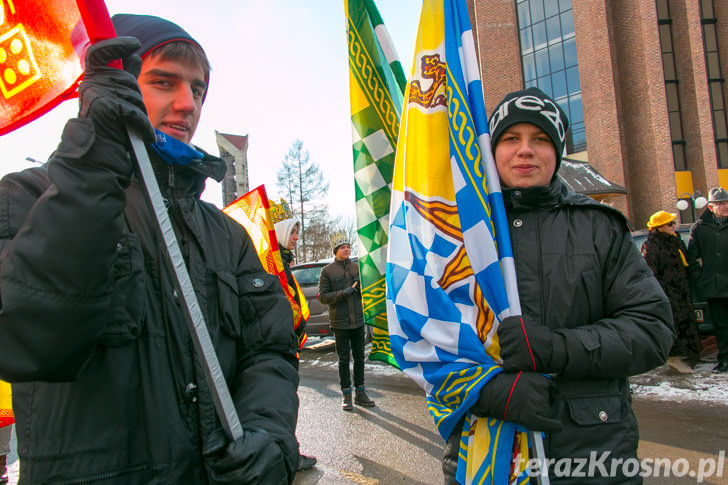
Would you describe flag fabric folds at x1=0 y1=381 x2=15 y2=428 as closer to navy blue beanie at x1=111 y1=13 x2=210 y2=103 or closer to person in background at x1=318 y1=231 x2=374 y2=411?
navy blue beanie at x1=111 y1=13 x2=210 y2=103

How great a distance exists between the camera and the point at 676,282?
6137mm

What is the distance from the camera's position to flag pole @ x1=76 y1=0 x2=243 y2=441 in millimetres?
982

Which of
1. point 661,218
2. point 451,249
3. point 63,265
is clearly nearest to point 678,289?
point 661,218

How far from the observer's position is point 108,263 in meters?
A: 0.96

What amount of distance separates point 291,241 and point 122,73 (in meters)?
4.54

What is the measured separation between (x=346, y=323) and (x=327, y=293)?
1.82 ft

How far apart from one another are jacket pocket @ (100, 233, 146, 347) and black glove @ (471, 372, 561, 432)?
112 centimetres

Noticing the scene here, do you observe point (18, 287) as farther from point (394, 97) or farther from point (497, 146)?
point (394, 97)

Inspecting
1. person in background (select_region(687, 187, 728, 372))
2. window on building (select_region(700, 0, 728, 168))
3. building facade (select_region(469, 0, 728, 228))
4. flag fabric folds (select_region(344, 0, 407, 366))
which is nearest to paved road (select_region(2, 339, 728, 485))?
person in background (select_region(687, 187, 728, 372))

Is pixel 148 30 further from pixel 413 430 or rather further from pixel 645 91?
pixel 645 91

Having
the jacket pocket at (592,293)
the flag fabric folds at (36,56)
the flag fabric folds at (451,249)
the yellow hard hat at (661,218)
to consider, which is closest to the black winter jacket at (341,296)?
the flag fabric folds at (451,249)

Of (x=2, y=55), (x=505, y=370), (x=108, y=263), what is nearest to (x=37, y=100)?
(x=2, y=55)

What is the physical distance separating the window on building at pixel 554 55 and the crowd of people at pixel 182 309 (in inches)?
948

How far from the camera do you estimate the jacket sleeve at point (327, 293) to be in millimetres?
6023
